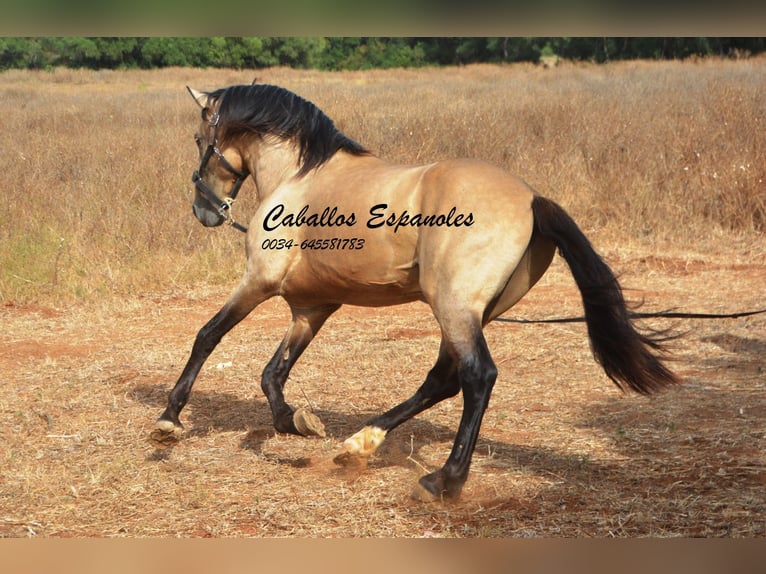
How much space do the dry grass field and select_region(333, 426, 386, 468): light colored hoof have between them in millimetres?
144

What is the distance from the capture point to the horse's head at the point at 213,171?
5797mm

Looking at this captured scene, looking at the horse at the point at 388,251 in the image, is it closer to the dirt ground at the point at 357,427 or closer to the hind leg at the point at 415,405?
the hind leg at the point at 415,405

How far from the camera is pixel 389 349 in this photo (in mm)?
7762

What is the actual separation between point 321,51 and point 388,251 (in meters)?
20.5

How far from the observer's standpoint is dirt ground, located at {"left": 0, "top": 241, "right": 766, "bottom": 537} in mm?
4262

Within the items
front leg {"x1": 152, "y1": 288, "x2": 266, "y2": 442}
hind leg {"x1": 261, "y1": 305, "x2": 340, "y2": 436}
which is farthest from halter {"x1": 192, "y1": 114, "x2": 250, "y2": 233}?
hind leg {"x1": 261, "y1": 305, "x2": 340, "y2": 436}

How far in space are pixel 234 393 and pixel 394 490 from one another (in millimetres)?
2457

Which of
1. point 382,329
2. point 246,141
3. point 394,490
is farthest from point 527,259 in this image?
point 382,329

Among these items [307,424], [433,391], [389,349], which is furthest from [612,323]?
[389,349]

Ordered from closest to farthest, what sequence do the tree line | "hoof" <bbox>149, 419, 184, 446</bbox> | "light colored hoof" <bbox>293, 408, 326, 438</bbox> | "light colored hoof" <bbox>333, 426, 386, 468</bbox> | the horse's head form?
"light colored hoof" <bbox>333, 426, 386, 468</bbox>, "hoof" <bbox>149, 419, 184, 446</bbox>, "light colored hoof" <bbox>293, 408, 326, 438</bbox>, the horse's head, the tree line

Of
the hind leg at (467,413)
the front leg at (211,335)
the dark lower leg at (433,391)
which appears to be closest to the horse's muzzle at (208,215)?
the front leg at (211,335)

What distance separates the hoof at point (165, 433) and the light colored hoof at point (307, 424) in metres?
0.65

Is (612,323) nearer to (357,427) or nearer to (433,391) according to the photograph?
(433,391)

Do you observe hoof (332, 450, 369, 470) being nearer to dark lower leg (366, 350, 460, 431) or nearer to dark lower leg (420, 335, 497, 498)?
dark lower leg (366, 350, 460, 431)
